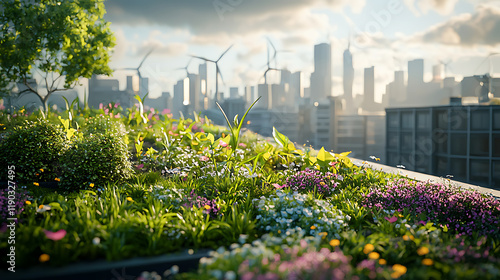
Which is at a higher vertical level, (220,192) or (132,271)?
(220,192)

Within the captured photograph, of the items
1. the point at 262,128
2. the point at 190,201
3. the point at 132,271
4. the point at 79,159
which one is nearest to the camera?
the point at 132,271

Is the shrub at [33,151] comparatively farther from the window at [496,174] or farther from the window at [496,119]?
the window at [496,174]

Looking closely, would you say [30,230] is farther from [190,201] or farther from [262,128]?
[262,128]

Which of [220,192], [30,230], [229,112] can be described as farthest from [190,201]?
[229,112]

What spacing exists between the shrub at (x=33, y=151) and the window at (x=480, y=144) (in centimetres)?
4853

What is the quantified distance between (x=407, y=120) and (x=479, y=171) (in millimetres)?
13867

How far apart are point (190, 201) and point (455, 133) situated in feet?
162

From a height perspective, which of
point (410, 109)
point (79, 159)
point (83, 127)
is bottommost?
point (79, 159)

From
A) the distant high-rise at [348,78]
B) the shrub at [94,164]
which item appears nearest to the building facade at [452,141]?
the shrub at [94,164]

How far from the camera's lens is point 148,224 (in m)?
4.82

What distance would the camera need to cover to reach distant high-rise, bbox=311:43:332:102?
176 m

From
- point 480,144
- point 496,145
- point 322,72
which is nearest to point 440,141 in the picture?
point 480,144

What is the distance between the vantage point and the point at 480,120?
139ft

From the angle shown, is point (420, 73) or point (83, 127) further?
point (420, 73)
